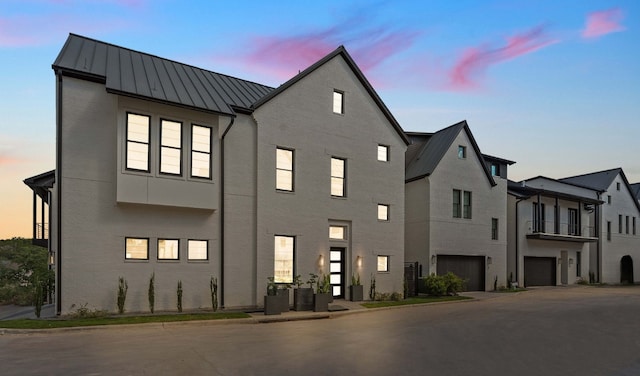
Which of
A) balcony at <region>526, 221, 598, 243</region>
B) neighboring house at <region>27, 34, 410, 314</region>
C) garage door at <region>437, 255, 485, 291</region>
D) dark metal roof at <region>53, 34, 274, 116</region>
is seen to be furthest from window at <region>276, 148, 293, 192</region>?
balcony at <region>526, 221, 598, 243</region>

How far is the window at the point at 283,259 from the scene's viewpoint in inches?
782

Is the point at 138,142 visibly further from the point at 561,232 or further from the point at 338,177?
the point at 561,232

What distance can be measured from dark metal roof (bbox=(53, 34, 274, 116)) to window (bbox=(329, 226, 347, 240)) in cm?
700

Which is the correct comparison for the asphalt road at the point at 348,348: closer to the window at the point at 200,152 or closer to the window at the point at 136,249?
the window at the point at 136,249

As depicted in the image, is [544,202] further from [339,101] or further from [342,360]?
[342,360]

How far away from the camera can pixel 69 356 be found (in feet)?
32.0

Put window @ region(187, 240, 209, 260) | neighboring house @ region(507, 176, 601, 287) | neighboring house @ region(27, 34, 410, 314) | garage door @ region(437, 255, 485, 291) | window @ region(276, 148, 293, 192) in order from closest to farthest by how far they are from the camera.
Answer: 1. neighboring house @ region(27, 34, 410, 314)
2. window @ region(187, 240, 209, 260)
3. window @ region(276, 148, 293, 192)
4. garage door @ region(437, 255, 485, 291)
5. neighboring house @ region(507, 176, 601, 287)

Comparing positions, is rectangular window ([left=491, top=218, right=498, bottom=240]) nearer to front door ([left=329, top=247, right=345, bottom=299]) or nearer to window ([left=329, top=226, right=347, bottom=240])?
window ([left=329, top=226, right=347, bottom=240])

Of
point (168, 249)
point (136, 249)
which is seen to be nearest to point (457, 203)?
point (168, 249)

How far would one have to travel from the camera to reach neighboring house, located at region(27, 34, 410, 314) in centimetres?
1562

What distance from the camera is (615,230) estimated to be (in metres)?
42.6

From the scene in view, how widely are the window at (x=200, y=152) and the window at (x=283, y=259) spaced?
438cm

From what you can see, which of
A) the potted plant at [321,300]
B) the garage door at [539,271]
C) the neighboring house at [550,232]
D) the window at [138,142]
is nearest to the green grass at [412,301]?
the potted plant at [321,300]

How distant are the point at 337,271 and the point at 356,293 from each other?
1.36 m
